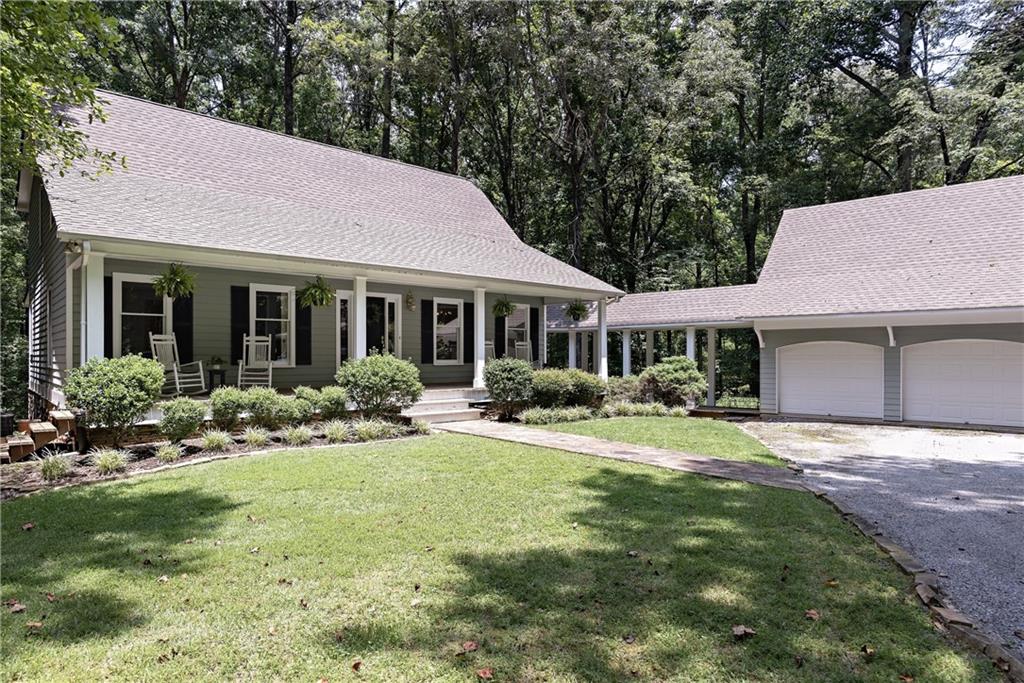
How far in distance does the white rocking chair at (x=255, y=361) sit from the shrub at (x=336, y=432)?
2.69 meters

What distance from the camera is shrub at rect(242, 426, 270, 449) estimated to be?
8.17 m

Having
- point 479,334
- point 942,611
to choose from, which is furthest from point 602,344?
point 942,611

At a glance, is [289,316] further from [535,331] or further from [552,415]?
[535,331]

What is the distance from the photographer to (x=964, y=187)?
15125mm

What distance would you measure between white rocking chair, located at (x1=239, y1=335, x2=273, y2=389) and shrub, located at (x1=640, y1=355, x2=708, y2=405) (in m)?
9.26

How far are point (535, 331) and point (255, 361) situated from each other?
26.8 feet

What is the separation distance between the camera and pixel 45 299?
488 inches

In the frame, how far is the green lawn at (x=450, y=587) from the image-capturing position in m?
2.76

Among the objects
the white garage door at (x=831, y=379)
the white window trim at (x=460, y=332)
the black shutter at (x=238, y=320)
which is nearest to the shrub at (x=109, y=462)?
the black shutter at (x=238, y=320)

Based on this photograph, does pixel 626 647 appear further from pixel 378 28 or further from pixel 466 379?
pixel 378 28

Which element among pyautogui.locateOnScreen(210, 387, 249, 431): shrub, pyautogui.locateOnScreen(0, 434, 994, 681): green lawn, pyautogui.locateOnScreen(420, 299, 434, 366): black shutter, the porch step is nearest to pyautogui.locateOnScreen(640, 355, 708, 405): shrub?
the porch step

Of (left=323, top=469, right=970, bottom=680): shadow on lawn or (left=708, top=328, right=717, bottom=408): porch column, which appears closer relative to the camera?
(left=323, top=469, right=970, bottom=680): shadow on lawn

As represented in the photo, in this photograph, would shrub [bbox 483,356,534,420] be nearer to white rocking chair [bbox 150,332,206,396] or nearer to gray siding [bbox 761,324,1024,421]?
white rocking chair [bbox 150,332,206,396]

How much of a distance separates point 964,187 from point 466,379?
14.0 m
